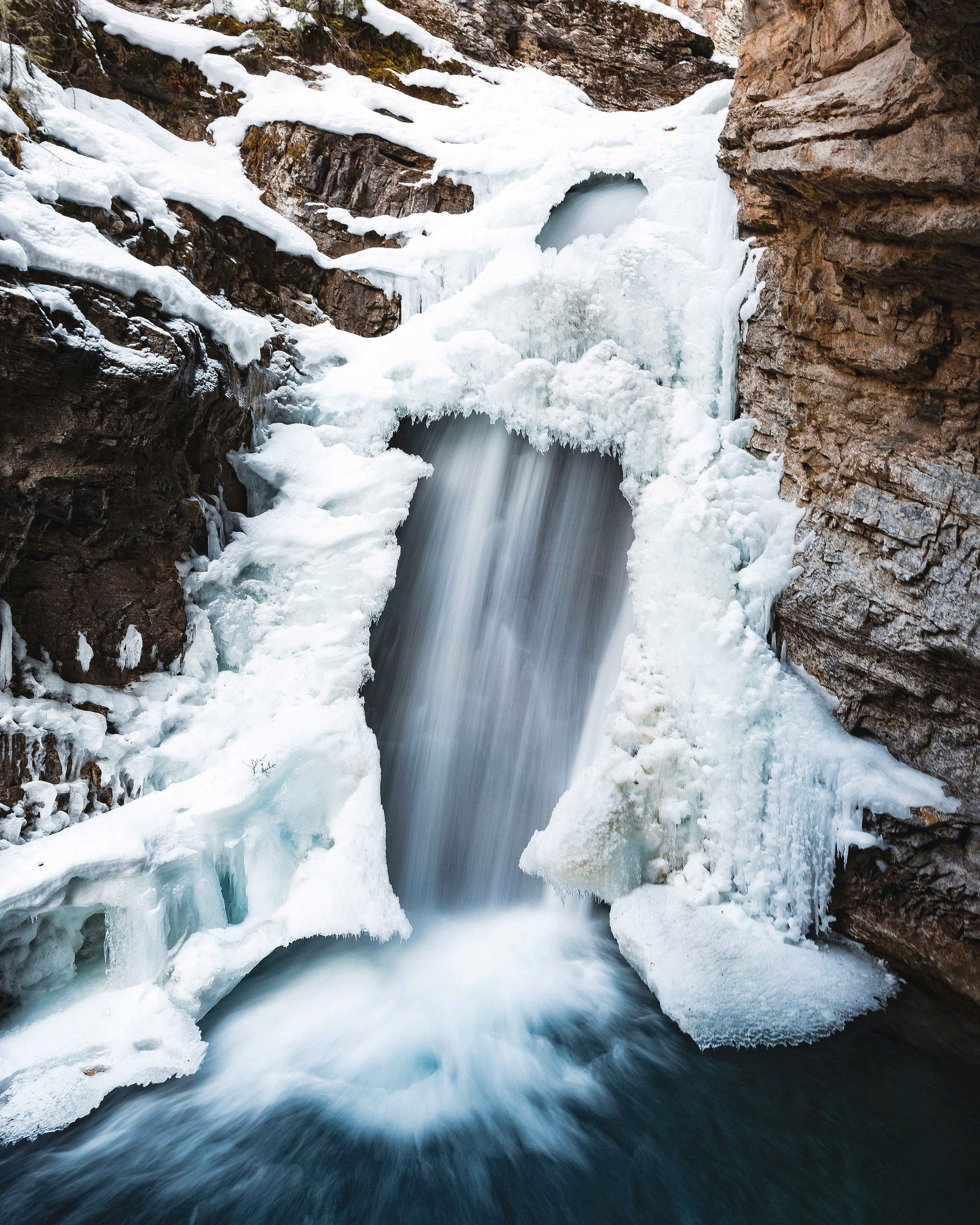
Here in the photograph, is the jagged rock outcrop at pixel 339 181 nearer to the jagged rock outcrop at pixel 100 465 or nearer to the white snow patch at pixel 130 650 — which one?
the jagged rock outcrop at pixel 100 465

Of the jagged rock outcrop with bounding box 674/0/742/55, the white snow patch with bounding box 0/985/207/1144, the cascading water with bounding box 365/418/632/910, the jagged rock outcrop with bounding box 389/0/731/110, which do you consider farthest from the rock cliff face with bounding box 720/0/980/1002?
the jagged rock outcrop with bounding box 674/0/742/55

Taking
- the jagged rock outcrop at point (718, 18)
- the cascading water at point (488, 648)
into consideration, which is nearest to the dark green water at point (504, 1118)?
the cascading water at point (488, 648)

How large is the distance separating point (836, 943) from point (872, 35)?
544 cm

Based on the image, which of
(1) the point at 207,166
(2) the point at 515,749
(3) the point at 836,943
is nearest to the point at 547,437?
(2) the point at 515,749

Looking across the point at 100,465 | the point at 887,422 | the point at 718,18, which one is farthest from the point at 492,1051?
the point at 718,18

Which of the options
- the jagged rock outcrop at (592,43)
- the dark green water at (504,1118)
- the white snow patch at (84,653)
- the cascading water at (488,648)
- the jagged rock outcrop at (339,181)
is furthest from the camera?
the jagged rock outcrop at (592,43)

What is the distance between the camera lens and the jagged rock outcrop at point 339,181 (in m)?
6.82

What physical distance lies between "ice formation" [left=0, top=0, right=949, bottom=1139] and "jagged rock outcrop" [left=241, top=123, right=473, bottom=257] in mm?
273

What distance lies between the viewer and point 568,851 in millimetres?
4344

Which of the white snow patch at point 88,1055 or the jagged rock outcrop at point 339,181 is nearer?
the white snow patch at point 88,1055

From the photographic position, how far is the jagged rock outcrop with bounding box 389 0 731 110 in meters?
8.26

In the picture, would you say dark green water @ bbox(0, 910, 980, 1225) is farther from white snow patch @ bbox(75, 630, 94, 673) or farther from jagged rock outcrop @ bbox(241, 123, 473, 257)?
jagged rock outcrop @ bbox(241, 123, 473, 257)

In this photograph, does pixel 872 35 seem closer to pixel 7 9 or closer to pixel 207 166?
pixel 7 9

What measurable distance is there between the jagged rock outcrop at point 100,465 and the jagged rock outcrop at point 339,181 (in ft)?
9.67
